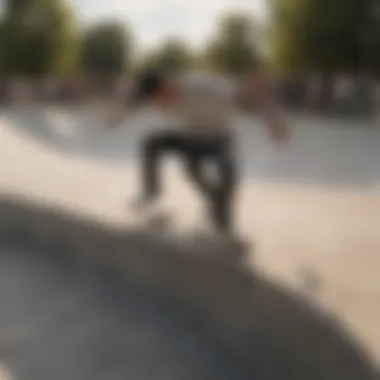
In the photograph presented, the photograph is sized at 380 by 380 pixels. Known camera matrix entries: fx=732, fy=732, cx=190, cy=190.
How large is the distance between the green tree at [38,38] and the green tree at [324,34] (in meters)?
4.87

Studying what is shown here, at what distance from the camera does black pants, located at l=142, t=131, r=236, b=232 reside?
2521 millimetres

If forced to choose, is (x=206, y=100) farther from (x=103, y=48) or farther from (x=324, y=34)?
(x=103, y=48)

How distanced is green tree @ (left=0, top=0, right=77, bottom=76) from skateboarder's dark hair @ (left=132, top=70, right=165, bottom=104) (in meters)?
11.4

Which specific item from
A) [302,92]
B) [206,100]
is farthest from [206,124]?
[302,92]

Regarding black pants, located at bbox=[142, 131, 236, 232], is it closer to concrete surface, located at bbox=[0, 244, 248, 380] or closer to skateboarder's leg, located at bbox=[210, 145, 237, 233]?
skateboarder's leg, located at bbox=[210, 145, 237, 233]

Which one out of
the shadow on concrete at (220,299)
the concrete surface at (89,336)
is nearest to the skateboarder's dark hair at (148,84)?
the shadow on concrete at (220,299)

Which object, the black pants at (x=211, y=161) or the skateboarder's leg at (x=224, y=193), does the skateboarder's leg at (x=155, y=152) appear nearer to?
the black pants at (x=211, y=161)

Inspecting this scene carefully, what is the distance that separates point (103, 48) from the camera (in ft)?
46.4

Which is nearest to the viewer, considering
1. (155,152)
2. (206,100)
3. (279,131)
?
(206,100)

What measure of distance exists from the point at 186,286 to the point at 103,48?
1244cm

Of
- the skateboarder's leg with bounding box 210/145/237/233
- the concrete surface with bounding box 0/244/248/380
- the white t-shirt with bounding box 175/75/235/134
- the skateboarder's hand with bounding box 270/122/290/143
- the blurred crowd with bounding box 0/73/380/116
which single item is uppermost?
the white t-shirt with bounding box 175/75/235/134

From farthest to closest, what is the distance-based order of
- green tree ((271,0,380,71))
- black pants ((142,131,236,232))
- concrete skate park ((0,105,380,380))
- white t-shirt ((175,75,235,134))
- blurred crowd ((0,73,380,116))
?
green tree ((271,0,380,71)) → blurred crowd ((0,73,380,116)) → black pants ((142,131,236,232)) → white t-shirt ((175,75,235,134)) → concrete skate park ((0,105,380,380))

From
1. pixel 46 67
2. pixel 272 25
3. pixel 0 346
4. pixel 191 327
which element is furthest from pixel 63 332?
pixel 46 67

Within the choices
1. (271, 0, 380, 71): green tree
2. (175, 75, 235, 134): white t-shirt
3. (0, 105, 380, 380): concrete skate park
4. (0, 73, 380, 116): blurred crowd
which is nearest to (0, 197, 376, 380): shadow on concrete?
(0, 105, 380, 380): concrete skate park
